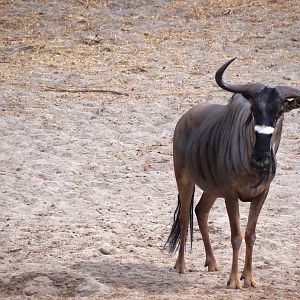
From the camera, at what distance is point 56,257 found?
368 inches

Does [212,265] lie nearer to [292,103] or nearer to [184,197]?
[184,197]

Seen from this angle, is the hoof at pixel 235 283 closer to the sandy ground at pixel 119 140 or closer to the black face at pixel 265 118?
the sandy ground at pixel 119 140

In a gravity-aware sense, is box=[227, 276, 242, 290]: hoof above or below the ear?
below

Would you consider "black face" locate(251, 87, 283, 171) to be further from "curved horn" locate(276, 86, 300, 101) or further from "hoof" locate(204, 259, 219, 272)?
"hoof" locate(204, 259, 219, 272)

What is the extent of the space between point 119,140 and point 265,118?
17.0 ft

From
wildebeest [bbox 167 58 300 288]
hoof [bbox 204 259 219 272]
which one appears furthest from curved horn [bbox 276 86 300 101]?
hoof [bbox 204 259 219 272]

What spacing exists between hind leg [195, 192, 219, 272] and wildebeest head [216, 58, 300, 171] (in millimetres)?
1202

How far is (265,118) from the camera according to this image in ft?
26.9

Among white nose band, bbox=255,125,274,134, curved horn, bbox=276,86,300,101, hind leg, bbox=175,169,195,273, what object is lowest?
hind leg, bbox=175,169,195,273

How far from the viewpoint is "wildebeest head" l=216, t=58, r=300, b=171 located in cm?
819

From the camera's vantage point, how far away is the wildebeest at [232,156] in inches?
324

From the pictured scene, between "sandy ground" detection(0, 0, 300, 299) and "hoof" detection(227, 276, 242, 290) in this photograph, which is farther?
"sandy ground" detection(0, 0, 300, 299)

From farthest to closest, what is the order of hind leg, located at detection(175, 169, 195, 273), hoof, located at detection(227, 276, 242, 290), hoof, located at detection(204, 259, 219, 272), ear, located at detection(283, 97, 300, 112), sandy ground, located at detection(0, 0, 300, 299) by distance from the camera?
hind leg, located at detection(175, 169, 195, 273)
hoof, located at detection(204, 259, 219, 272)
sandy ground, located at detection(0, 0, 300, 299)
hoof, located at detection(227, 276, 242, 290)
ear, located at detection(283, 97, 300, 112)

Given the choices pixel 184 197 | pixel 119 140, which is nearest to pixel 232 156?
pixel 184 197
